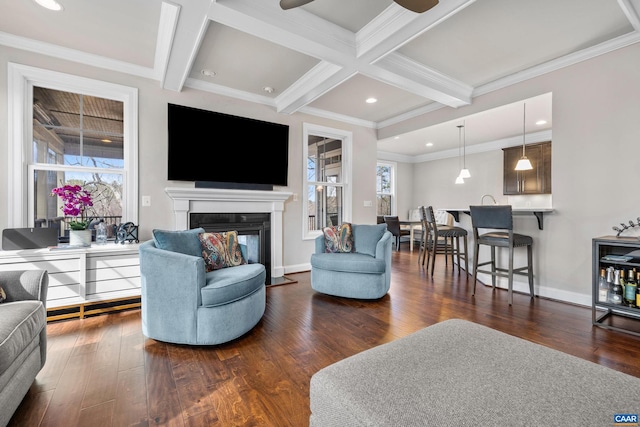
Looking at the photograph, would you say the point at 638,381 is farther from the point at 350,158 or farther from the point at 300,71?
the point at 350,158

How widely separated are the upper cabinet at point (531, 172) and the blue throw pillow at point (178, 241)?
6688mm

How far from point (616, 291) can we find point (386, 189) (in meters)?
6.37

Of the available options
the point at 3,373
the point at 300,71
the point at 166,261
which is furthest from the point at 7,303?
the point at 300,71

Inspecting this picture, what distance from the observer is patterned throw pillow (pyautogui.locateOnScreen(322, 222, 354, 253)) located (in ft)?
12.2

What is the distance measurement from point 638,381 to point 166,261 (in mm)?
2480

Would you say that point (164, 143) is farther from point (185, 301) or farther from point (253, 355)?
point (253, 355)

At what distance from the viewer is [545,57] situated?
3164mm

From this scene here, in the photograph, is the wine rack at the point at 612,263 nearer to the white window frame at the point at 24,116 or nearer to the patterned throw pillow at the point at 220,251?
the patterned throw pillow at the point at 220,251

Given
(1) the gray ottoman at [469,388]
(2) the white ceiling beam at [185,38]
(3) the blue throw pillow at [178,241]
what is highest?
(2) the white ceiling beam at [185,38]

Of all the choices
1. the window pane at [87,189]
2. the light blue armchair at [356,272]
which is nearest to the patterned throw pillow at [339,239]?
the light blue armchair at [356,272]

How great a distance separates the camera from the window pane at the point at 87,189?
9.86 feet

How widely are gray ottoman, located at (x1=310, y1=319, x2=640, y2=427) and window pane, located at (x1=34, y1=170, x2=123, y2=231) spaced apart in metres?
3.42

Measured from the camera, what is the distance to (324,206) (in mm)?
5109

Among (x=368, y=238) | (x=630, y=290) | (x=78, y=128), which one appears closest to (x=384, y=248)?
(x=368, y=238)
